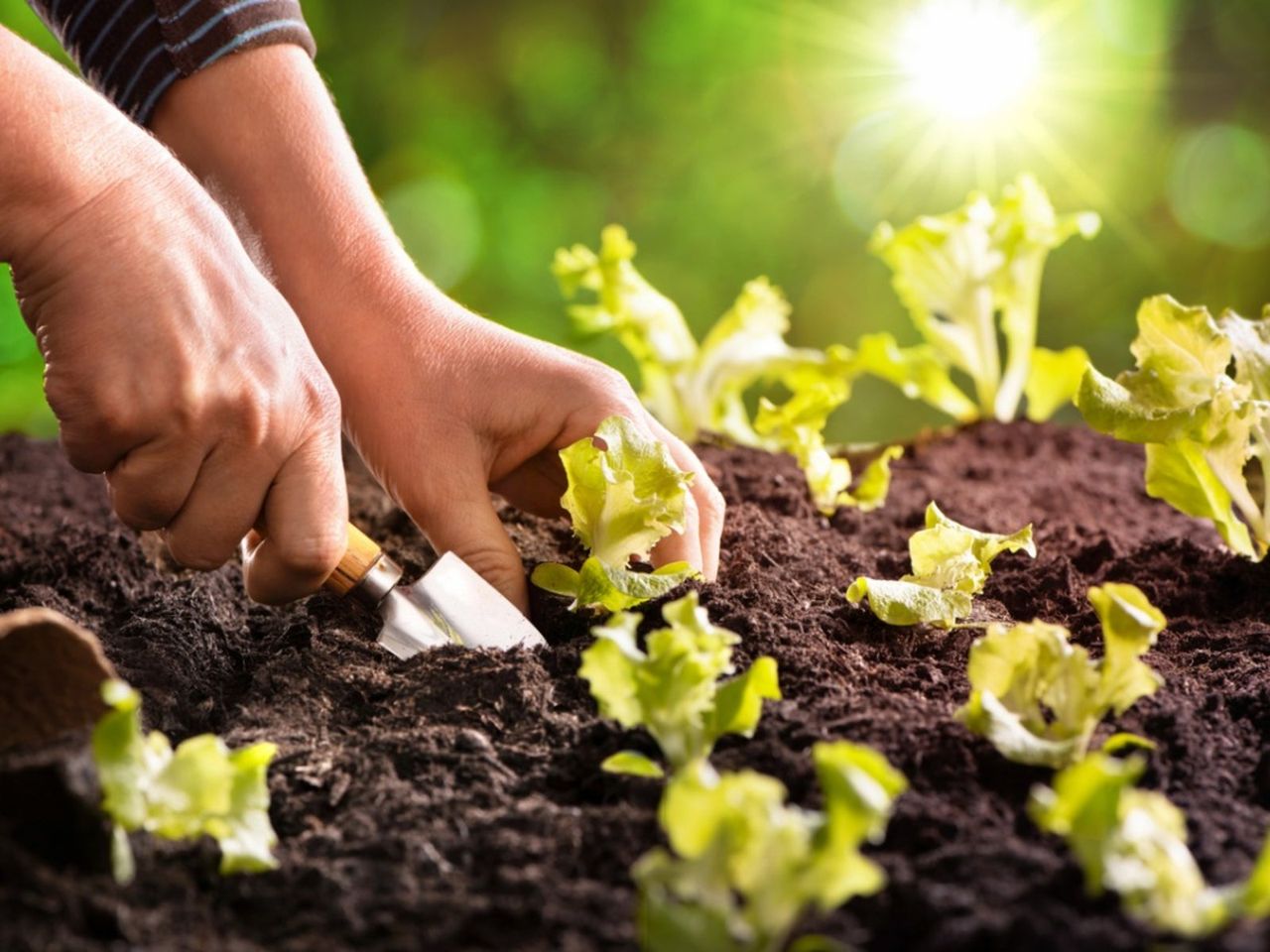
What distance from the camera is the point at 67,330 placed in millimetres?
825

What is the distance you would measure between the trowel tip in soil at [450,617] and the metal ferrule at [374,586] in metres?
0.02

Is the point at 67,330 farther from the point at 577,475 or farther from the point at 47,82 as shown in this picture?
the point at 577,475

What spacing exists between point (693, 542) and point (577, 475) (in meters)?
0.12

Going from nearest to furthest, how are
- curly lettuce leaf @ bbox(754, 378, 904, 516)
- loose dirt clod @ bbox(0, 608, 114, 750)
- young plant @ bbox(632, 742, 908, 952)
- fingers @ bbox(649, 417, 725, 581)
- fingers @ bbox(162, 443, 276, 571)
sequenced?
1. young plant @ bbox(632, 742, 908, 952)
2. loose dirt clod @ bbox(0, 608, 114, 750)
3. fingers @ bbox(162, 443, 276, 571)
4. fingers @ bbox(649, 417, 725, 581)
5. curly lettuce leaf @ bbox(754, 378, 904, 516)

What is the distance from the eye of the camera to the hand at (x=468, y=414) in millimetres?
1048

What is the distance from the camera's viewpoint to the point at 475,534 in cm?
103

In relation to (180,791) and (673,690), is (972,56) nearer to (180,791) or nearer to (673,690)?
(673,690)

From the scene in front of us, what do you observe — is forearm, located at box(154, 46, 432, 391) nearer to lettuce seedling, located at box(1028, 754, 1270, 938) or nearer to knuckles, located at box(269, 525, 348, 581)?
knuckles, located at box(269, 525, 348, 581)

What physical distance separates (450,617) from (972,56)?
2.12m

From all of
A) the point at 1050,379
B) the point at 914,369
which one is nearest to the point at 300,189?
the point at 914,369

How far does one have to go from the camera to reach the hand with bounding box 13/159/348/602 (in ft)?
2.69

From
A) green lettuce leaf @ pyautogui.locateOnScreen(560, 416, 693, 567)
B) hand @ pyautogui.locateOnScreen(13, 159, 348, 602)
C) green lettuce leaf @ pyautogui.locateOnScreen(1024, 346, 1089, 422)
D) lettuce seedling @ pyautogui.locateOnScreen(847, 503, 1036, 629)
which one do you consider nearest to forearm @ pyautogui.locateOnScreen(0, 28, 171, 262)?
hand @ pyautogui.locateOnScreen(13, 159, 348, 602)

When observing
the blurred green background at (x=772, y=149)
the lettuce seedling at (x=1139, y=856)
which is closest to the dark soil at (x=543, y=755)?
the lettuce seedling at (x=1139, y=856)

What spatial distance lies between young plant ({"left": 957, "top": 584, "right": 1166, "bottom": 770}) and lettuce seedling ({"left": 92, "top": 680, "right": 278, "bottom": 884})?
0.39 meters
